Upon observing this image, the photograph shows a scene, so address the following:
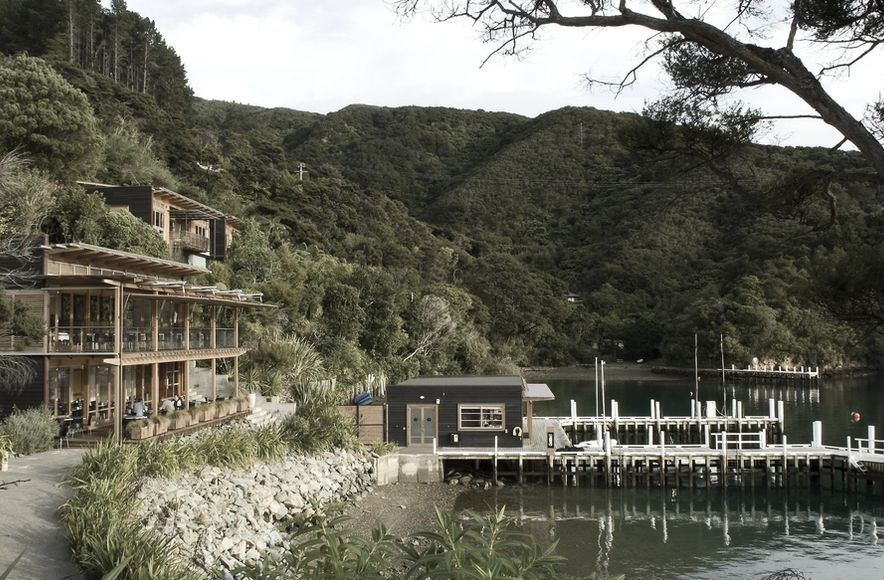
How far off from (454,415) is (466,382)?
6.53 feet

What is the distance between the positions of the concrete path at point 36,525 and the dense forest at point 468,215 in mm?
10520

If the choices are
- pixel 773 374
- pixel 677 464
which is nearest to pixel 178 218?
pixel 677 464

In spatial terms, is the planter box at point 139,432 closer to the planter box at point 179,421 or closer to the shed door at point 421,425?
the planter box at point 179,421

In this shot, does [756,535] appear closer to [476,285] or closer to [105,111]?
[105,111]

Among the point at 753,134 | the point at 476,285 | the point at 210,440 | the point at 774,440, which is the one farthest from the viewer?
the point at 476,285

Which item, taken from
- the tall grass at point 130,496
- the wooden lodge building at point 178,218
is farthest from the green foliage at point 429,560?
the wooden lodge building at point 178,218

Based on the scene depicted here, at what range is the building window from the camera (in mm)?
28156

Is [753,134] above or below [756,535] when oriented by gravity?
above

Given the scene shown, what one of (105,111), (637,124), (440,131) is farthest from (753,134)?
(440,131)

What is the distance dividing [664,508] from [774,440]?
14.4 metres

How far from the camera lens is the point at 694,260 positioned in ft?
324

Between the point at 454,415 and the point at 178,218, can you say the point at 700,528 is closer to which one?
the point at 454,415

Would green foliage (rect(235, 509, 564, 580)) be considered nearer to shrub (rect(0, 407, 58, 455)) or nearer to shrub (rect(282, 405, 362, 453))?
shrub (rect(0, 407, 58, 455))

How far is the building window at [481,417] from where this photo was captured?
1109 inches
